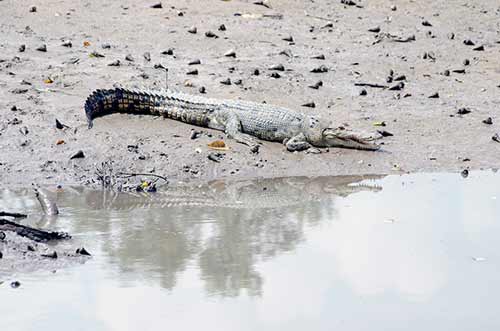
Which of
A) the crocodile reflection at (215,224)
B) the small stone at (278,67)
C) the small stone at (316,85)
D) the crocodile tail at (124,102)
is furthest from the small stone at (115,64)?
the crocodile reflection at (215,224)

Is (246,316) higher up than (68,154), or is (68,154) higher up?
(246,316)

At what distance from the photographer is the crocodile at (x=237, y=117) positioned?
10.3 metres

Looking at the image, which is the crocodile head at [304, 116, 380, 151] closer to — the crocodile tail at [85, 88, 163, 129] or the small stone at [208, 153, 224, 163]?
the small stone at [208, 153, 224, 163]

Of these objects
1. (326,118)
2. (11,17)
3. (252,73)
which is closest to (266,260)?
(326,118)

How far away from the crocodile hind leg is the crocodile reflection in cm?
79

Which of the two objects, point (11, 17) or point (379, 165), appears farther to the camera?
point (11, 17)

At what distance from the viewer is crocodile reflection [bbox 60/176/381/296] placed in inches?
280

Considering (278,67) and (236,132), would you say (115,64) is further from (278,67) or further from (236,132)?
(236,132)

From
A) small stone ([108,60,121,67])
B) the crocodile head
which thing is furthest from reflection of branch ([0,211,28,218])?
small stone ([108,60,121,67])

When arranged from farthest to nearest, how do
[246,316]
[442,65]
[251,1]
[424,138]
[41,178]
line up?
[251,1] < [442,65] < [424,138] < [41,178] < [246,316]

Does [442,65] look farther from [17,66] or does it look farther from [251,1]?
[17,66]

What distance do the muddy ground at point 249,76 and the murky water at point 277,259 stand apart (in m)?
0.54

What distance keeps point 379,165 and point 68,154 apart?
2.88m

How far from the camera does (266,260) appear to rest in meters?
7.31
